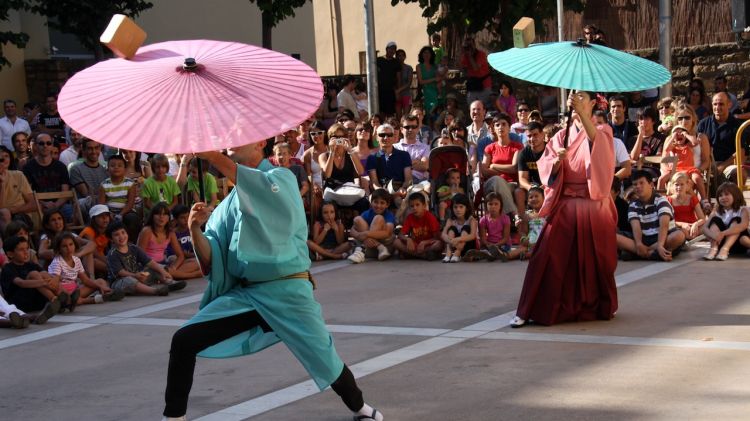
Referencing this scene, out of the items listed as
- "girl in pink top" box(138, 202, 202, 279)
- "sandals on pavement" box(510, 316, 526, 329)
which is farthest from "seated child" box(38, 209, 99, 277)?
"sandals on pavement" box(510, 316, 526, 329)

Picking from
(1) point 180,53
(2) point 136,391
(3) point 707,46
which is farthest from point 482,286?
(3) point 707,46

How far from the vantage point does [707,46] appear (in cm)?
1841

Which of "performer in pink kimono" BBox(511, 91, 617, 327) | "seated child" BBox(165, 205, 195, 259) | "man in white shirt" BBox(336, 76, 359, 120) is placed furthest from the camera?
"man in white shirt" BBox(336, 76, 359, 120)

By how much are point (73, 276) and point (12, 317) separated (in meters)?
1.29

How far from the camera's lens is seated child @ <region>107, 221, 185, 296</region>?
10.4 m

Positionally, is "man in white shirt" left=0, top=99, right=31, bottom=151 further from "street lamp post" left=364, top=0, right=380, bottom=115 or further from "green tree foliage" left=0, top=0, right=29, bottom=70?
"street lamp post" left=364, top=0, right=380, bottom=115

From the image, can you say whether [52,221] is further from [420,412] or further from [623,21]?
[623,21]

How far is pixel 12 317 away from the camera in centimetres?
898

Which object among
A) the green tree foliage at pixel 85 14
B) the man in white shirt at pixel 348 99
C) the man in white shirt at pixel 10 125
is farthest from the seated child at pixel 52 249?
the green tree foliage at pixel 85 14

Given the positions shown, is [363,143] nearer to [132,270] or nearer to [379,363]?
[132,270]

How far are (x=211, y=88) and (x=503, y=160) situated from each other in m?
8.52

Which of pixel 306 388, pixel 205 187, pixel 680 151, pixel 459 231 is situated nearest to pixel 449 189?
pixel 459 231

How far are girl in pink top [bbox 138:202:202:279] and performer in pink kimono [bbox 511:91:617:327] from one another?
4347mm

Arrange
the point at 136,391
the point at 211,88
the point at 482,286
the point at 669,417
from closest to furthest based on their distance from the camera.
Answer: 1. the point at 211,88
2. the point at 669,417
3. the point at 136,391
4. the point at 482,286
